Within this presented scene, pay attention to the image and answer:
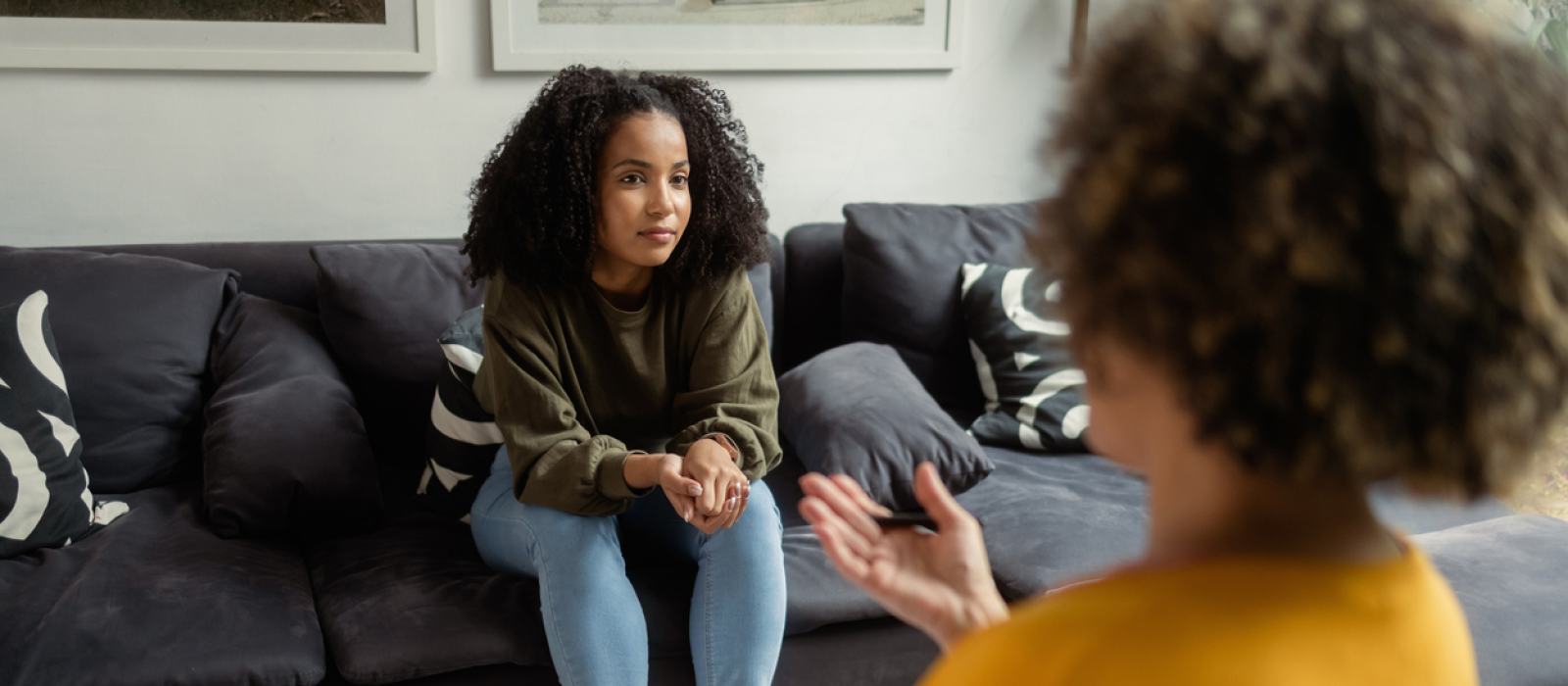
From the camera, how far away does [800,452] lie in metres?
1.97

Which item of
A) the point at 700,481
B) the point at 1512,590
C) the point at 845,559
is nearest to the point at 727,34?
the point at 700,481

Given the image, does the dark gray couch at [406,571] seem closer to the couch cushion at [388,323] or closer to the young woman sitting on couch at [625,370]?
the couch cushion at [388,323]

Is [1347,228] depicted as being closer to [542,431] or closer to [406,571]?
[542,431]

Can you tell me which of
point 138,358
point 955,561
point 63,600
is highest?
point 955,561

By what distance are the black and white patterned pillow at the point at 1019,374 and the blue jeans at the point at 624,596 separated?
730 millimetres

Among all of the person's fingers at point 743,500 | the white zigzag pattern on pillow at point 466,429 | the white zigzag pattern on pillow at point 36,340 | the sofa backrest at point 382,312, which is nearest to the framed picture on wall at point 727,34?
the sofa backrest at point 382,312

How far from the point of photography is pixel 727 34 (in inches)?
96.4

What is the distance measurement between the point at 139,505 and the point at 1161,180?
1833 mm

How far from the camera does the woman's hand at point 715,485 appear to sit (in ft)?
4.78

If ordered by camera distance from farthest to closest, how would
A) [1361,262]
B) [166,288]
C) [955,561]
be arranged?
[166,288] → [955,561] → [1361,262]

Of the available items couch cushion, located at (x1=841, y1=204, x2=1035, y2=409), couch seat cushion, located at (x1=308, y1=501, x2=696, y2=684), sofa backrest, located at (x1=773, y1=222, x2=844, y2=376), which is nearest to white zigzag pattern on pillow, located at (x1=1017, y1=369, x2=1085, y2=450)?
couch cushion, located at (x1=841, y1=204, x2=1035, y2=409)

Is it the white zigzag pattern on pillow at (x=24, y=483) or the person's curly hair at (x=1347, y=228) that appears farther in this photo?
the white zigzag pattern on pillow at (x=24, y=483)

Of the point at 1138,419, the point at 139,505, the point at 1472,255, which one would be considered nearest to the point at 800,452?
the point at 139,505

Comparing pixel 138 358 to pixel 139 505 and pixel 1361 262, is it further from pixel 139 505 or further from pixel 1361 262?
pixel 1361 262
